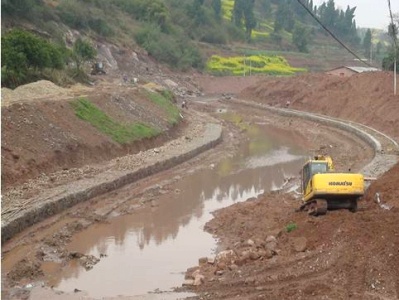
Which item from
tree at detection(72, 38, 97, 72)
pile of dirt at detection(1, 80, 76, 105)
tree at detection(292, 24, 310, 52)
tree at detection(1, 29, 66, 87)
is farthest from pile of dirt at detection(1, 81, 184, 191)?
tree at detection(292, 24, 310, 52)

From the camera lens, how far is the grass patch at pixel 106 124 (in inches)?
1159

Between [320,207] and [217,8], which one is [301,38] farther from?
[320,207]

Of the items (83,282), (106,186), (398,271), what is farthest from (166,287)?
(106,186)

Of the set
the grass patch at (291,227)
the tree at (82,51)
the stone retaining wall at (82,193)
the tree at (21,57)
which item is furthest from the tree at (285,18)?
the grass patch at (291,227)

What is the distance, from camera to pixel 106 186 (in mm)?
23312

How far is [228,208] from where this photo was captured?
70.6 feet

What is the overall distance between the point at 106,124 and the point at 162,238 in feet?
43.6

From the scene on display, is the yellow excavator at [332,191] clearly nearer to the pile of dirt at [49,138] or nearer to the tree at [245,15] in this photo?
the pile of dirt at [49,138]

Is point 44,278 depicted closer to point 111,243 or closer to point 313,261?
point 111,243

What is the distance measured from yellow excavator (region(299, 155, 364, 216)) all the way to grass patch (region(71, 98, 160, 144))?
15117mm

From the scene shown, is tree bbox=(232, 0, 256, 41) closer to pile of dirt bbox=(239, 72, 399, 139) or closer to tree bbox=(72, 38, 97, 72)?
pile of dirt bbox=(239, 72, 399, 139)

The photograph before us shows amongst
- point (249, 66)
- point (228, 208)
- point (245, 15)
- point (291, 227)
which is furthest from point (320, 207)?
point (245, 15)

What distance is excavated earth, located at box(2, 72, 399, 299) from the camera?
12.2 m

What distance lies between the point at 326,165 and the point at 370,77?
3550 cm
